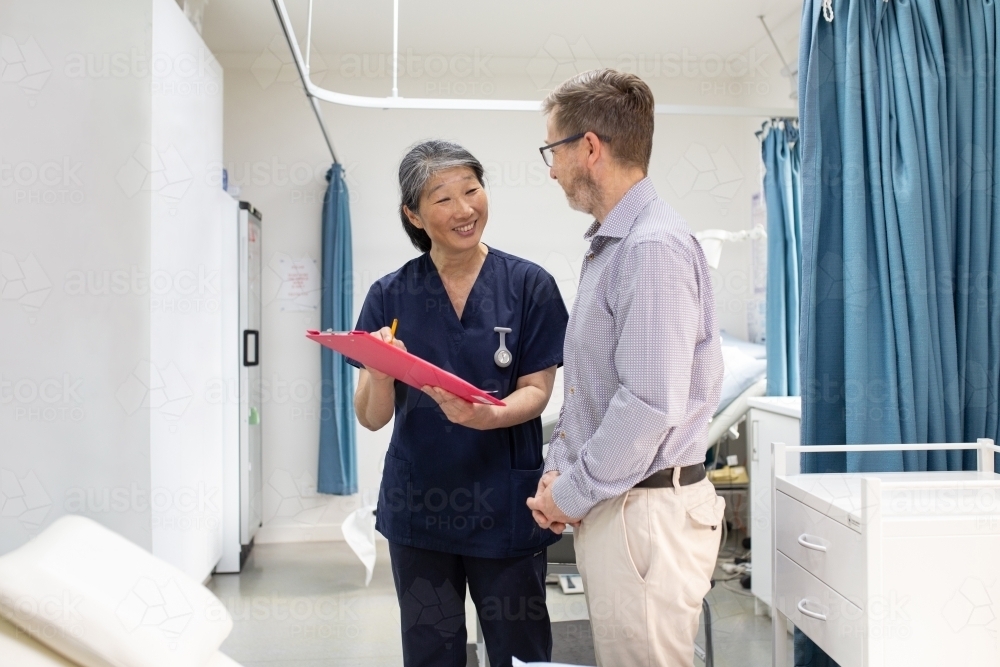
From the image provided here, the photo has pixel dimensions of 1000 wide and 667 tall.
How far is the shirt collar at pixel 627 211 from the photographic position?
130 cm

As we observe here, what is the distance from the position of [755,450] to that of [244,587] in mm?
2290

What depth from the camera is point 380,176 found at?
14.2 feet

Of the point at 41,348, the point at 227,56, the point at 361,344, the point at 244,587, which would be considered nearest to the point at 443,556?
the point at 361,344

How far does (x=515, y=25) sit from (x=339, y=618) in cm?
289

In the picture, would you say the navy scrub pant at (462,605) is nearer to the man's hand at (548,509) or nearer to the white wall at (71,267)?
the man's hand at (548,509)

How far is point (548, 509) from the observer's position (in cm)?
132

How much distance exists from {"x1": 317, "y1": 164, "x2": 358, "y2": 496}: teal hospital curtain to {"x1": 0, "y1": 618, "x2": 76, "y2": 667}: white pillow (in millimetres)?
2714

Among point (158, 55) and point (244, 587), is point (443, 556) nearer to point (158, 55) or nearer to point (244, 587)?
point (158, 55)

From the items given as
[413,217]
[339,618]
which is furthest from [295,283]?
[413,217]

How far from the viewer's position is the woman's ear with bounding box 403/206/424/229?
1579mm

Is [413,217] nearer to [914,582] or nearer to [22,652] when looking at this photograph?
[22,652]

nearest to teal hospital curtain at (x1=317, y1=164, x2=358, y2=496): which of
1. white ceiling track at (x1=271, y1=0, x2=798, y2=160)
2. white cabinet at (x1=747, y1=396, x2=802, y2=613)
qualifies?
white ceiling track at (x1=271, y1=0, x2=798, y2=160)

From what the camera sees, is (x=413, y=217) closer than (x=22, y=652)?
No

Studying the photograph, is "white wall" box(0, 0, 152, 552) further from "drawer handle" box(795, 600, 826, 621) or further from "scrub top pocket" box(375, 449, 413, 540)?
"drawer handle" box(795, 600, 826, 621)
